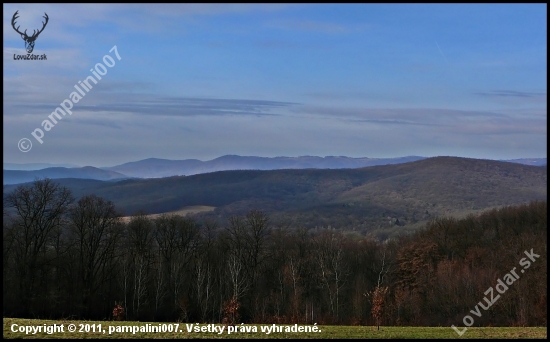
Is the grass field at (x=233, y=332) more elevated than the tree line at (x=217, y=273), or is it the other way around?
the grass field at (x=233, y=332)

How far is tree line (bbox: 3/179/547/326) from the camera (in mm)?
50062

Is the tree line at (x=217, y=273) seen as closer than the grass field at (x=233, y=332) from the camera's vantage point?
No

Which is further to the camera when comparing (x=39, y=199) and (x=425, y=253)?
(x=425, y=253)

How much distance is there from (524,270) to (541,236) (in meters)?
26.4

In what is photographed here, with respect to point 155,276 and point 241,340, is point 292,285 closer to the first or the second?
point 155,276

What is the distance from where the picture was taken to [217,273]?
206ft

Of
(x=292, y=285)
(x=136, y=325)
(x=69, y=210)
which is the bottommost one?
(x=292, y=285)

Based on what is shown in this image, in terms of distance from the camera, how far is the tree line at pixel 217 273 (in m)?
50.1

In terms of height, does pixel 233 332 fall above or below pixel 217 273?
above

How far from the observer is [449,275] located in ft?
198

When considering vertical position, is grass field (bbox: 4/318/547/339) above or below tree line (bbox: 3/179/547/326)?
above

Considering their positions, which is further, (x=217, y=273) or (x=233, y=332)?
(x=217, y=273)

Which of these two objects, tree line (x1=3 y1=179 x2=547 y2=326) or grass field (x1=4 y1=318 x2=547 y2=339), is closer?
grass field (x1=4 y1=318 x2=547 y2=339)

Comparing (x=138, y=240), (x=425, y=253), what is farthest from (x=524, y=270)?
(x=138, y=240)
